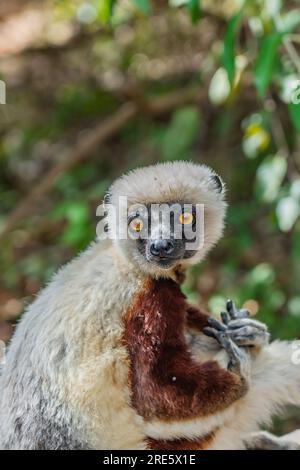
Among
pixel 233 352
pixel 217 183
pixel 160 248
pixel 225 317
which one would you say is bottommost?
pixel 233 352

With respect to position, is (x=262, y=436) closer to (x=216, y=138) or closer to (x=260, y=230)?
(x=260, y=230)

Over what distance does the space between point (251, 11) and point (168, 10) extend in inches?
172

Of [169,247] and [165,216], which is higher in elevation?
[165,216]

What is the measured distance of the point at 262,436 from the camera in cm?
492

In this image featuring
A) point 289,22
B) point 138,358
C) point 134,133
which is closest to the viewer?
point 138,358

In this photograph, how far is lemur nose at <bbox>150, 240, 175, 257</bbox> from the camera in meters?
4.21

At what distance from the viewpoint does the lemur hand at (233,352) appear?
14.1 ft

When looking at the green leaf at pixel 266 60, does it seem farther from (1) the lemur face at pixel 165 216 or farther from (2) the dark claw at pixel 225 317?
(2) the dark claw at pixel 225 317

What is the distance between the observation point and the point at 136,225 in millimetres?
4449

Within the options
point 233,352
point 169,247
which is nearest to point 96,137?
point 169,247

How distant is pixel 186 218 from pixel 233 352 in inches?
32.7

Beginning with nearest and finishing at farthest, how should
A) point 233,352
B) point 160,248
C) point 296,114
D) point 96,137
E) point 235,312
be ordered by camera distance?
point 160,248
point 233,352
point 235,312
point 296,114
point 96,137

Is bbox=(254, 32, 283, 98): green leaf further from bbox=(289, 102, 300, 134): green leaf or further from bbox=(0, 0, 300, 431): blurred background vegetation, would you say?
bbox=(0, 0, 300, 431): blurred background vegetation

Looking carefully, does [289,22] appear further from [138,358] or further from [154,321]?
[138,358]
